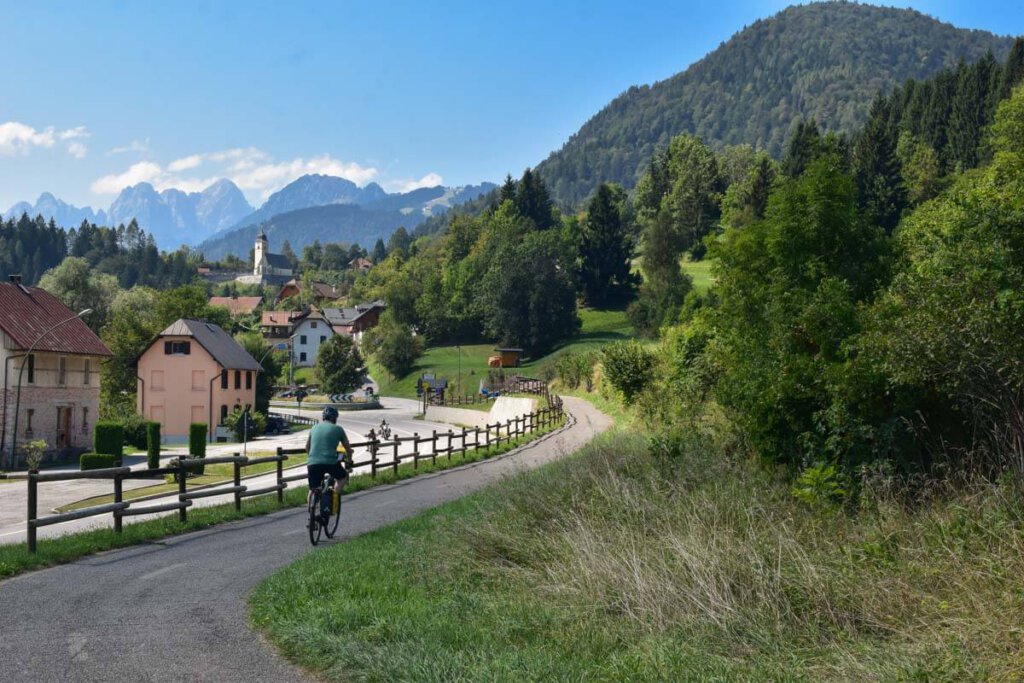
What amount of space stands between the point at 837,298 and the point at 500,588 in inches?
411

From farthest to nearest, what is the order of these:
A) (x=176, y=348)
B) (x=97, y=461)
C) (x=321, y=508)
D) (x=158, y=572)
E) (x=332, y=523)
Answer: (x=176, y=348), (x=97, y=461), (x=332, y=523), (x=321, y=508), (x=158, y=572)

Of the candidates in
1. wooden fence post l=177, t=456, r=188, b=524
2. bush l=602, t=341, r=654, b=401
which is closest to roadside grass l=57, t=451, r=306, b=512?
wooden fence post l=177, t=456, r=188, b=524

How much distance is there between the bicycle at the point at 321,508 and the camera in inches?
581

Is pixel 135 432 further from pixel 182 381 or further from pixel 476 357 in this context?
pixel 476 357

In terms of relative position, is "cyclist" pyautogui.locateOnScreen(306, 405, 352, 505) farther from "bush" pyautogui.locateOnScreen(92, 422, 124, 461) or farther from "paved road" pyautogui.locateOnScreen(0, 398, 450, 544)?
"bush" pyautogui.locateOnScreen(92, 422, 124, 461)

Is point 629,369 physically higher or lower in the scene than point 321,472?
higher

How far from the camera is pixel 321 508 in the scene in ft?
48.7

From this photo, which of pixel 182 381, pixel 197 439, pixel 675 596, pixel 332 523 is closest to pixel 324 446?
pixel 332 523

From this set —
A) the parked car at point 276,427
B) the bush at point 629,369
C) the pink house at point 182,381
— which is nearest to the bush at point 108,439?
the pink house at point 182,381

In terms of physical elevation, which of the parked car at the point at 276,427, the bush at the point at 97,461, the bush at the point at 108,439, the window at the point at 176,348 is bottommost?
the parked car at the point at 276,427

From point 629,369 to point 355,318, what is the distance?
432 ft

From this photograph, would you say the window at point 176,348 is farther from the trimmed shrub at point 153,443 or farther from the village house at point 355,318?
the village house at point 355,318

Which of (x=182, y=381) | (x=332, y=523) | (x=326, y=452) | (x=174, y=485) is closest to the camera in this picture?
(x=326, y=452)

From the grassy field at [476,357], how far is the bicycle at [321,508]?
252 ft
